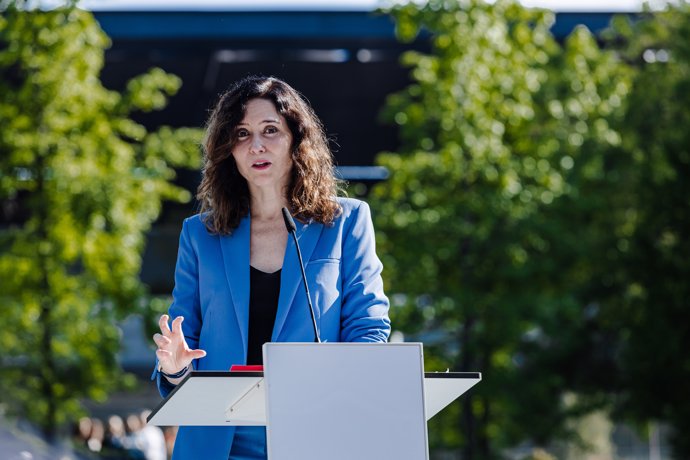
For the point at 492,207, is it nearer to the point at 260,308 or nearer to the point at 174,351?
the point at 260,308

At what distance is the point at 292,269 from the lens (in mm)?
3430

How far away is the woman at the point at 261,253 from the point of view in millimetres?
3357

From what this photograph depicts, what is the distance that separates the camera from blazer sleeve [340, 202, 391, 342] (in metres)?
3.40

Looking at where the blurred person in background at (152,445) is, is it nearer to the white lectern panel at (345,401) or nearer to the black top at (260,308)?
the black top at (260,308)

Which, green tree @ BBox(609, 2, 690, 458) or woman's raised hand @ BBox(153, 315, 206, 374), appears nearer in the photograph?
woman's raised hand @ BBox(153, 315, 206, 374)

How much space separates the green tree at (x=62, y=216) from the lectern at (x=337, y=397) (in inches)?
471

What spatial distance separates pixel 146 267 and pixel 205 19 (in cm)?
568

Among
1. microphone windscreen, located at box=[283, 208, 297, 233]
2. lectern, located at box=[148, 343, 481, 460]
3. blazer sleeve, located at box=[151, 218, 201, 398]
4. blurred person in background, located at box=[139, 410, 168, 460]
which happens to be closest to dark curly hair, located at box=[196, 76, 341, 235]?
blazer sleeve, located at box=[151, 218, 201, 398]

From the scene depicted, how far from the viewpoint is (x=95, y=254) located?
48.6ft

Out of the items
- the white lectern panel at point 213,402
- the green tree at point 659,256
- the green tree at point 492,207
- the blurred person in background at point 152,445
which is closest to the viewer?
the white lectern panel at point 213,402

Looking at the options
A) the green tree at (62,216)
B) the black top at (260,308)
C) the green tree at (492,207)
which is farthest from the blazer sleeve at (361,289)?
the green tree at (492,207)

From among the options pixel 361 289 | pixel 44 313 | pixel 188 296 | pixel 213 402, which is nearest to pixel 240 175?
pixel 188 296

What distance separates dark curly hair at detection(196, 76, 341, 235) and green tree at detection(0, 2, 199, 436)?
1098cm

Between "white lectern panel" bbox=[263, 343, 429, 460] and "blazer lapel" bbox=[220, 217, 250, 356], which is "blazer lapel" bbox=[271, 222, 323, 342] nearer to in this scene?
"blazer lapel" bbox=[220, 217, 250, 356]
